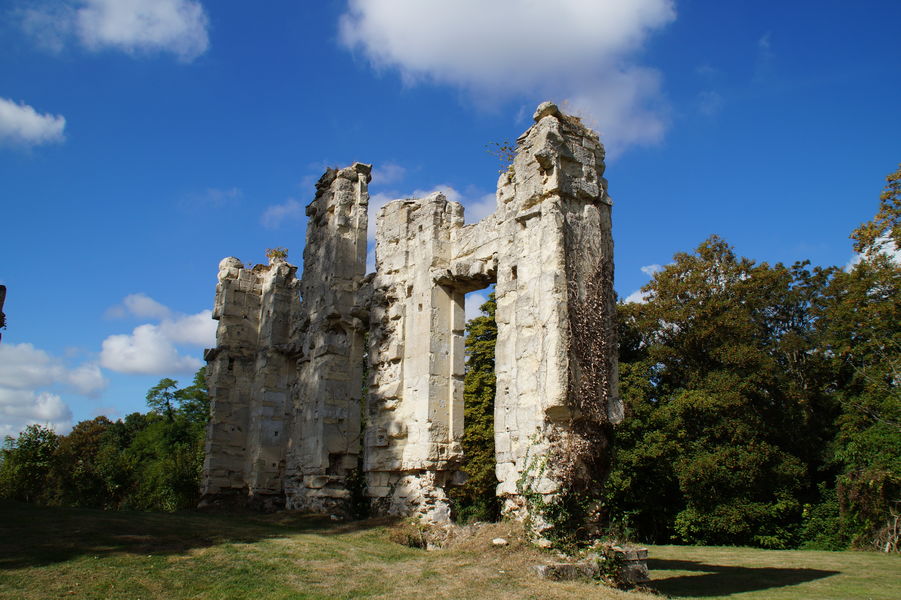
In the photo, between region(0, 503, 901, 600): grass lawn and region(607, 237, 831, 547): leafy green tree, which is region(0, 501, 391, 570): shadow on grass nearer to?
region(0, 503, 901, 600): grass lawn

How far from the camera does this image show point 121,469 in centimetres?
2366

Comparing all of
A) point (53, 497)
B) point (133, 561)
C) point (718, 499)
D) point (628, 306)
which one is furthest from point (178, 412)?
point (133, 561)

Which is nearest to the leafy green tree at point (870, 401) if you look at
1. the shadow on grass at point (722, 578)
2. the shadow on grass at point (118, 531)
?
the shadow on grass at point (722, 578)

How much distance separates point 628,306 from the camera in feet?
76.4

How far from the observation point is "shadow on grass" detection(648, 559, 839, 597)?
975cm

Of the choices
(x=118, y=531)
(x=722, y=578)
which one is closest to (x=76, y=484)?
(x=118, y=531)

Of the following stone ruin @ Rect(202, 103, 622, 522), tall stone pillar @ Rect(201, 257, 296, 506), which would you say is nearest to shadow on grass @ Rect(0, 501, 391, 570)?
stone ruin @ Rect(202, 103, 622, 522)

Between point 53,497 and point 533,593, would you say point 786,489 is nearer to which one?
point 533,593

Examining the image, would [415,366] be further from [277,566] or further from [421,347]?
[277,566]

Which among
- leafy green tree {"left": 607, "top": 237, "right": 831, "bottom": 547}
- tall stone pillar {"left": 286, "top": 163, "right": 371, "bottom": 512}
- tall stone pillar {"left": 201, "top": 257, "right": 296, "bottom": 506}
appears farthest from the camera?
leafy green tree {"left": 607, "top": 237, "right": 831, "bottom": 547}

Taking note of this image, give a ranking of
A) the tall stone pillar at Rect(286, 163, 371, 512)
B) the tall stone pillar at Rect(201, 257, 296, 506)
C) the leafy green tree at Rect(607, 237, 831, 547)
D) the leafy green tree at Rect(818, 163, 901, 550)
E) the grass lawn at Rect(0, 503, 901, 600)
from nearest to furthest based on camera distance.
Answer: the grass lawn at Rect(0, 503, 901, 600)
the tall stone pillar at Rect(286, 163, 371, 512)
the tall stone pillar at Rect(201, 257, 296, 506)
the leafy green tree at Rect(818, 163, 901, 550)
the leafy green tree at Rect(607, 237, 831, 547)

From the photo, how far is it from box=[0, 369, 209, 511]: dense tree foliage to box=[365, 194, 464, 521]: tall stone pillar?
31.9 ft

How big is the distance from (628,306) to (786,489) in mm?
7172

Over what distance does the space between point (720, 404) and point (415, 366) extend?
1250 cm
